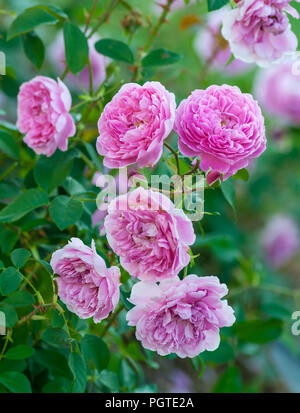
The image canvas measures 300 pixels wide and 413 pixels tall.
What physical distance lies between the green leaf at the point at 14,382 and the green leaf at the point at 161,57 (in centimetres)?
52

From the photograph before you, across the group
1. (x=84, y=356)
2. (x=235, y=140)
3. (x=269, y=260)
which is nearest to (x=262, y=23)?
(x=235, y=140)

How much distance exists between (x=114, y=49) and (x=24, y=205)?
29 cm

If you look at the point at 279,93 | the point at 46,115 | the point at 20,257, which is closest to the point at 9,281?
the point at 20,257

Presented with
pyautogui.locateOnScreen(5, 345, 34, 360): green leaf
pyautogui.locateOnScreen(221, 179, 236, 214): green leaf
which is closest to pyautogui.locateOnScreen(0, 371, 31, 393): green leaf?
pyautogui.locateOnScreen(5, 345, 34, 360): green leaf

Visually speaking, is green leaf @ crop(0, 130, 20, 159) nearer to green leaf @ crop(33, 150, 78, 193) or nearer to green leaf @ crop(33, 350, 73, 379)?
green leaf @ crop(33, 150, 78, 193)

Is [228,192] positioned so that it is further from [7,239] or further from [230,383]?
[230,383]

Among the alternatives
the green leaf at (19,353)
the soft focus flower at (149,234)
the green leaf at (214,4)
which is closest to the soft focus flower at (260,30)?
the green leaf at (214,4)

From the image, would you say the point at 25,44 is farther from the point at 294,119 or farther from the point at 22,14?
the point at 294,119

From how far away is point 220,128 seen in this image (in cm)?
61

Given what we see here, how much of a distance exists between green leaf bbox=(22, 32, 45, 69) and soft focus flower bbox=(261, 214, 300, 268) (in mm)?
1326

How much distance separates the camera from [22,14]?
82cm

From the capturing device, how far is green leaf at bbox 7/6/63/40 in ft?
2.68

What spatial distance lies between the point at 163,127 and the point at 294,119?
1419mm

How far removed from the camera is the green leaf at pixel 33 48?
2.99 ft
